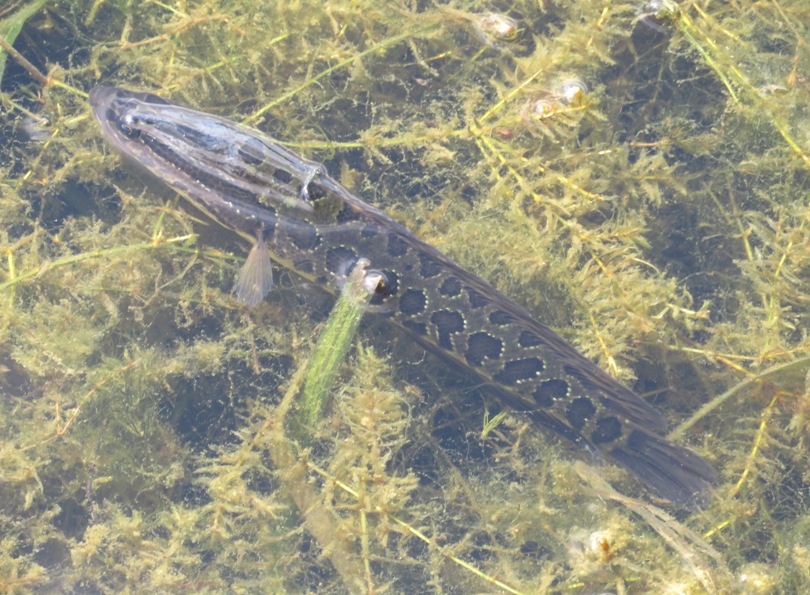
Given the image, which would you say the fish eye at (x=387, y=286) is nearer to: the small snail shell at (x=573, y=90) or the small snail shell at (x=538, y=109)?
the small snail shell at (x=538, y=109)

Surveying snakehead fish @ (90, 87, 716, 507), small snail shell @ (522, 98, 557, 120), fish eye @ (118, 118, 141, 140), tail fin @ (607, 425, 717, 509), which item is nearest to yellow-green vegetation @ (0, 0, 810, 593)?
small snail shell @ (522, 98, 557, 120)

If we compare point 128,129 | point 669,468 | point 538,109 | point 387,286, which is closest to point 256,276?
point 387,286

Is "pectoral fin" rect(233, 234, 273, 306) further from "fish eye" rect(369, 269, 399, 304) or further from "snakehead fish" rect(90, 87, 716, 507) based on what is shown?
"fish eye" rect(369, 269, 399, 304)

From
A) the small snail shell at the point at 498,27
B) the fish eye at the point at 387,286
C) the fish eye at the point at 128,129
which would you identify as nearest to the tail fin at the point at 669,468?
the fish eye at the point at 387,286

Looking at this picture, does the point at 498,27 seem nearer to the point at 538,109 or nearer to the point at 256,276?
the point at 538,109

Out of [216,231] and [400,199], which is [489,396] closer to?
[400,199]

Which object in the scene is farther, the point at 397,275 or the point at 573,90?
the point at 573,90
